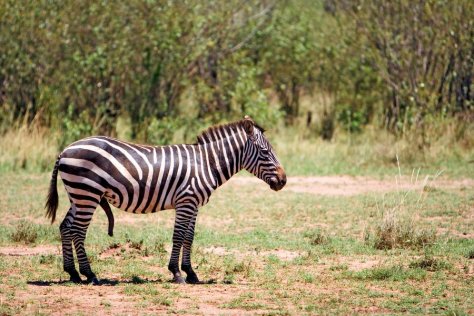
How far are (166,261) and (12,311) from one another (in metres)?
2.68

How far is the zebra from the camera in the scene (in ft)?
27.6

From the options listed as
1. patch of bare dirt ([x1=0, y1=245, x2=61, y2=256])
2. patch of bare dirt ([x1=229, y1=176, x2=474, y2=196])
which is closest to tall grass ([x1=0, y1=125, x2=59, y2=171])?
patch of bare dirt ([x1=229, y1=176, x2=474, y2=196])

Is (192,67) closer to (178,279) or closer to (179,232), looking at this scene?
(179,232)

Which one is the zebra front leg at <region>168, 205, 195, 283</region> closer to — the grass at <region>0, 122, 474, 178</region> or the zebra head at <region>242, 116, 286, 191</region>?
the zebra head at <region>242, 116, 286, 191</region>

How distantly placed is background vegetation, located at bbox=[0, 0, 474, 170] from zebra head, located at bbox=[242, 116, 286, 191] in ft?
28.0

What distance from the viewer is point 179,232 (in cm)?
868

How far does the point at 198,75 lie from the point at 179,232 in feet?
45.5

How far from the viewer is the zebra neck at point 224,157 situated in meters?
8.93

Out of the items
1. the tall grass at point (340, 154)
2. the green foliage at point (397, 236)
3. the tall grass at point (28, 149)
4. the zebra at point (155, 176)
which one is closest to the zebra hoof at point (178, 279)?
the zebra at point (155, 176)

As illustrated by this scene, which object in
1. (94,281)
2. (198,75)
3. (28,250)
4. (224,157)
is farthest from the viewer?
(198,75)

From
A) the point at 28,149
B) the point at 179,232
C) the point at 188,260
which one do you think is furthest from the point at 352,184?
the point at 179,232

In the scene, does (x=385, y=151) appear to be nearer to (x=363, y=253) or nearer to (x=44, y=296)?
(x=363, y=253)

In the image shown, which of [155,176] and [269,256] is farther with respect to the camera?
[269,256]

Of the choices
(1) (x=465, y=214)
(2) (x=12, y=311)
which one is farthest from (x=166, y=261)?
(1) (x=465, y=214)
